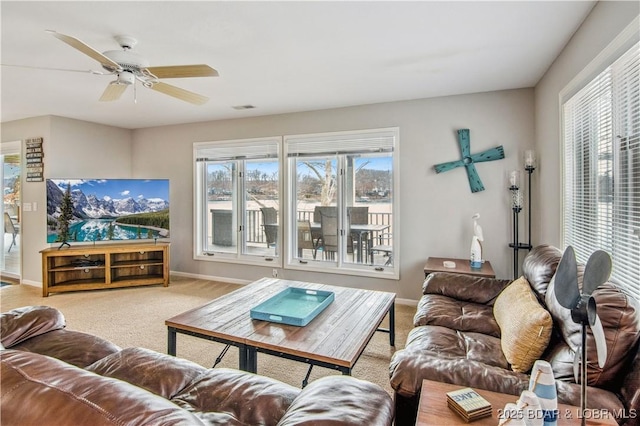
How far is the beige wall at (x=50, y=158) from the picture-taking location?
15.1 ft

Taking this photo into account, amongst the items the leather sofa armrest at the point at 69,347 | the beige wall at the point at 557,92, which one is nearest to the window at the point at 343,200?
the beige wall at the point at 557,92

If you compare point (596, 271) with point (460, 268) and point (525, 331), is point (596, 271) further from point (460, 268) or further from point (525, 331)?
point (460, 268)

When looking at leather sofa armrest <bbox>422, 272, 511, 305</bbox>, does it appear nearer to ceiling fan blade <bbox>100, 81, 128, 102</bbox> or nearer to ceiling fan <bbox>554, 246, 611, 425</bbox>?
ceiling fan <bbox>554, 246, 611, 425</bbox>

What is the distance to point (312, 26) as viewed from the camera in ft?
7.24

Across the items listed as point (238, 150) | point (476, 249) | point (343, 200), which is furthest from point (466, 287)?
point (238, 150)

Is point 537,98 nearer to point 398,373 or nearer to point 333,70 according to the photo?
point 333,70

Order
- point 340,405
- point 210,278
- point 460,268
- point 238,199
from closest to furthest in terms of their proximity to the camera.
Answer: point 340,405, point 460,268, point 238,199, point 210,278

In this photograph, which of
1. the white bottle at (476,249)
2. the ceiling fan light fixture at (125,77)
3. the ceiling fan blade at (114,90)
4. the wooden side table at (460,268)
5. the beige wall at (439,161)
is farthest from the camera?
the beige wall at (439,161)

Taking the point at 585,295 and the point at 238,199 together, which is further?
the point at 238,199

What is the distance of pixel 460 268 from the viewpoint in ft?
10.8

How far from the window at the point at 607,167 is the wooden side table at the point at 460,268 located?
30.2 inches

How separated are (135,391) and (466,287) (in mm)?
2497

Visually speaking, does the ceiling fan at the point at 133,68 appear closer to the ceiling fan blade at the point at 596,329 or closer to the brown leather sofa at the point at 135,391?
the brown leather sofa at the point at 135,391

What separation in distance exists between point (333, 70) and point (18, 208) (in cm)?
540
